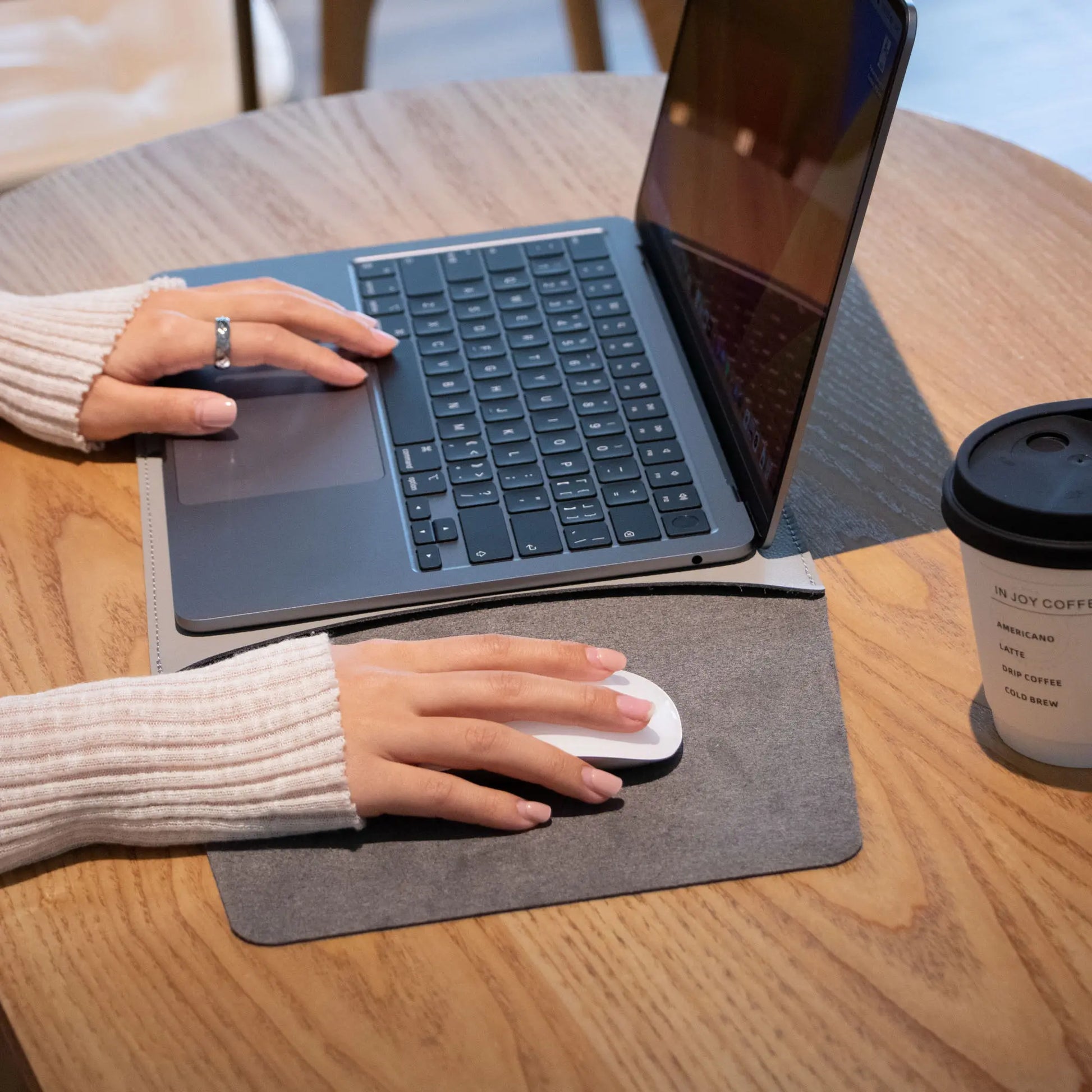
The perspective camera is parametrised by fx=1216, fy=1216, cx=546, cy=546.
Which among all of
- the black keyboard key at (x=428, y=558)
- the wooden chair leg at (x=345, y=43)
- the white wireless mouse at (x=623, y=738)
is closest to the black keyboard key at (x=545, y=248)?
the black keyboard key at (x=428, y=558)

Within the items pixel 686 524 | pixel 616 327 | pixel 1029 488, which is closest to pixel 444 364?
pixel 616 327

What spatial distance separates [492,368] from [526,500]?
0.45ft

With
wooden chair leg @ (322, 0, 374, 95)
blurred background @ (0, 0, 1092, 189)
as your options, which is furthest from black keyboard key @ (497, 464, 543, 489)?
wooden chair leg @ (322, 0, 374, 95)

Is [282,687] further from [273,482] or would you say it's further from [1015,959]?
[1015,959]

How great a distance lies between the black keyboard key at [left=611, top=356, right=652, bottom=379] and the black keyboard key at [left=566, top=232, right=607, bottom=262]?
0.13 metres

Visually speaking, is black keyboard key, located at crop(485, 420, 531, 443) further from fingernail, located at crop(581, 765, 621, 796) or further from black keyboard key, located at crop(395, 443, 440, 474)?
fingernail, located at crop(581, 765, 621, 796)

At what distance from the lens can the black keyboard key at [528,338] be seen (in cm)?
85

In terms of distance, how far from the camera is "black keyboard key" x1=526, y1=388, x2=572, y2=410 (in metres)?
0.80

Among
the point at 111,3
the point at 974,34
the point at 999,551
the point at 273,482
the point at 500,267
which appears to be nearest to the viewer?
the point at 999,551

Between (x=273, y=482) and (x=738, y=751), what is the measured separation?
0.33 m

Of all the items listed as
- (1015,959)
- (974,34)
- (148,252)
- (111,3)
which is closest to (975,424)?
(1015,959)

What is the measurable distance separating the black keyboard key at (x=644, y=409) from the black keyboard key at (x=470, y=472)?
0.33 feet

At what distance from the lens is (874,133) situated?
1.98 feet

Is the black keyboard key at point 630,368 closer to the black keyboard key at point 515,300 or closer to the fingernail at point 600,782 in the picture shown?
Result: the black keyboard key at point 515,300
